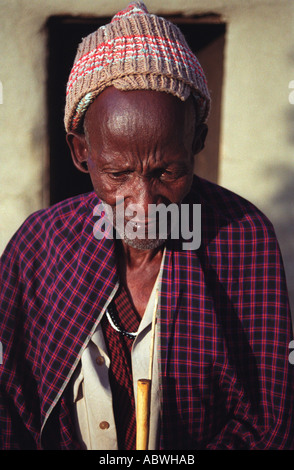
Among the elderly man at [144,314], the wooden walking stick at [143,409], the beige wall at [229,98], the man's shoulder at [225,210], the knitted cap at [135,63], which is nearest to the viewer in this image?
the wooden walking stick at [143,409]

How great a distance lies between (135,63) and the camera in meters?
1.18

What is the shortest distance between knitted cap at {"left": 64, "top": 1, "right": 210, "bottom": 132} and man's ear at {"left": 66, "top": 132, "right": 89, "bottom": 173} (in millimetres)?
95

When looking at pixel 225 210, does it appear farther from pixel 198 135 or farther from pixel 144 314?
pixel 144 314

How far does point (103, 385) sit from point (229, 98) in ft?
6.12

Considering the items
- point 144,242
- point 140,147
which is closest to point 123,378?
point 144,242

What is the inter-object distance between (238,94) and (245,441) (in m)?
1.93

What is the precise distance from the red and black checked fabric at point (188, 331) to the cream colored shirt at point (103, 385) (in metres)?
0.04

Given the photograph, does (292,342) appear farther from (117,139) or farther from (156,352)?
(117,139)

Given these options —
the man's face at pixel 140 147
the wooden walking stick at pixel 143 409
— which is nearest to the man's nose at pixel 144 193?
the man's face at pixel 140 147

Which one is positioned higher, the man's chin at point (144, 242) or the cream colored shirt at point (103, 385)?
the man's chin at point (144, 242)

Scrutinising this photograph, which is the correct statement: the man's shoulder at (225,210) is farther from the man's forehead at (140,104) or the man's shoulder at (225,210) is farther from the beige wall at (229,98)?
the beige wall at (229,98)

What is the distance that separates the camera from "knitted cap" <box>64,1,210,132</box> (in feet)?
3.89

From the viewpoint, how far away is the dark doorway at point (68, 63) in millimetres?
2582

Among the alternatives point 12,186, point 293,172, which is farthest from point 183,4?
point 12,186
